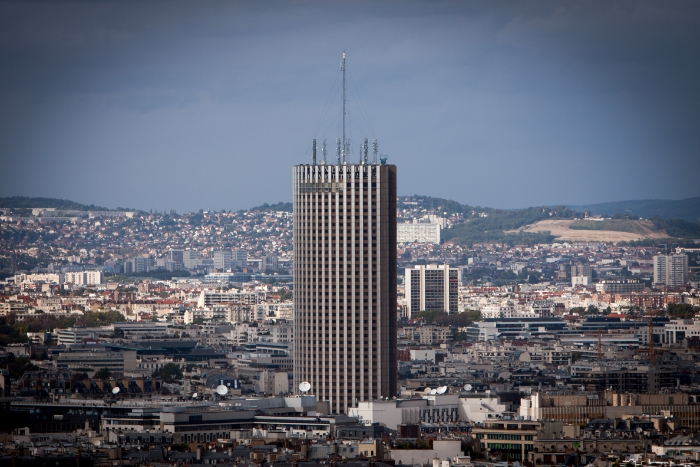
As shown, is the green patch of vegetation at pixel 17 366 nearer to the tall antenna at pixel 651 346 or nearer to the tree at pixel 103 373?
the tree at pixel 103 373

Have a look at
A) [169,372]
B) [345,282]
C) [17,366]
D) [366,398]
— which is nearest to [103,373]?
[17,366]

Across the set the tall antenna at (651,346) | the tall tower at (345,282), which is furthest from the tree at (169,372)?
the tall tower at (345,282)

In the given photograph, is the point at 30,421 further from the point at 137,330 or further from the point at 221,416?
the point at 137,330

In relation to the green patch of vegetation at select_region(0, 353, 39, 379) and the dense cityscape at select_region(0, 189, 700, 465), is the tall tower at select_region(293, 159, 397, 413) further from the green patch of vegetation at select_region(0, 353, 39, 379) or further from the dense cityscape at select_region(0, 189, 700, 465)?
the green patch of vegetation at select_region(0, 353, 39, 379)

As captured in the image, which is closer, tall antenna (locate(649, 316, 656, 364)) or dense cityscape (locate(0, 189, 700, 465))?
dense cityscape (locate(0, 189, 700, 465))

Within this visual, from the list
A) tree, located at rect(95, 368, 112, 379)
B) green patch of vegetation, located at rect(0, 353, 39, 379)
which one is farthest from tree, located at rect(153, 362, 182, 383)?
green patch of vegetation, located at rect(0, 353, 39, 379)
